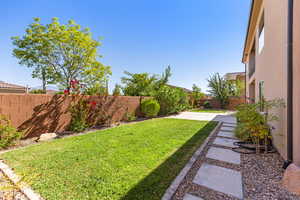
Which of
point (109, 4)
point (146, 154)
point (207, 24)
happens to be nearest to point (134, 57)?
point (109, 4)

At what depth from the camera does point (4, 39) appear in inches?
343

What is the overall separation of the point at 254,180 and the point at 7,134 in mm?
6273

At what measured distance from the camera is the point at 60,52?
9.72 metres

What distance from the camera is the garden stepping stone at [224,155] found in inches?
116

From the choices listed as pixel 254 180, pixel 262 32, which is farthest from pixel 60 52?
pixel 254 180

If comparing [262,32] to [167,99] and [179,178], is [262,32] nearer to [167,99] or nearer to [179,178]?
[179,178]

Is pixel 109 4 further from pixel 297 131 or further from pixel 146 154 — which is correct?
pixel 297 131

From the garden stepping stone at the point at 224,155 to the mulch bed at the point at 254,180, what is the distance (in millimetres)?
119

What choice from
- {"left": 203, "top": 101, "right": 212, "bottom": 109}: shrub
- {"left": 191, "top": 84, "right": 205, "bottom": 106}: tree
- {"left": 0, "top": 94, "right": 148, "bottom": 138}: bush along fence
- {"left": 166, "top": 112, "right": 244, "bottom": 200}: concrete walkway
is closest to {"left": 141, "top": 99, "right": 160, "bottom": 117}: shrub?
{"left": 0, "top": 94, "right": 148, "bottom": 138}: bush along fence

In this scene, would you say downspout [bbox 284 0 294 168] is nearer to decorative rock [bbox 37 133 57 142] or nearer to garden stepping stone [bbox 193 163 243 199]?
garden stepping stone [bbox 193 163 243 199]

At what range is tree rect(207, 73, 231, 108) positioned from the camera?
1748 centimetres

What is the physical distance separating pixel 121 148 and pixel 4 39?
463 inches

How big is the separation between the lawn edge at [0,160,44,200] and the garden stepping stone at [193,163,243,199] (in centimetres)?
241

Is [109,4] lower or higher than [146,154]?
higher
